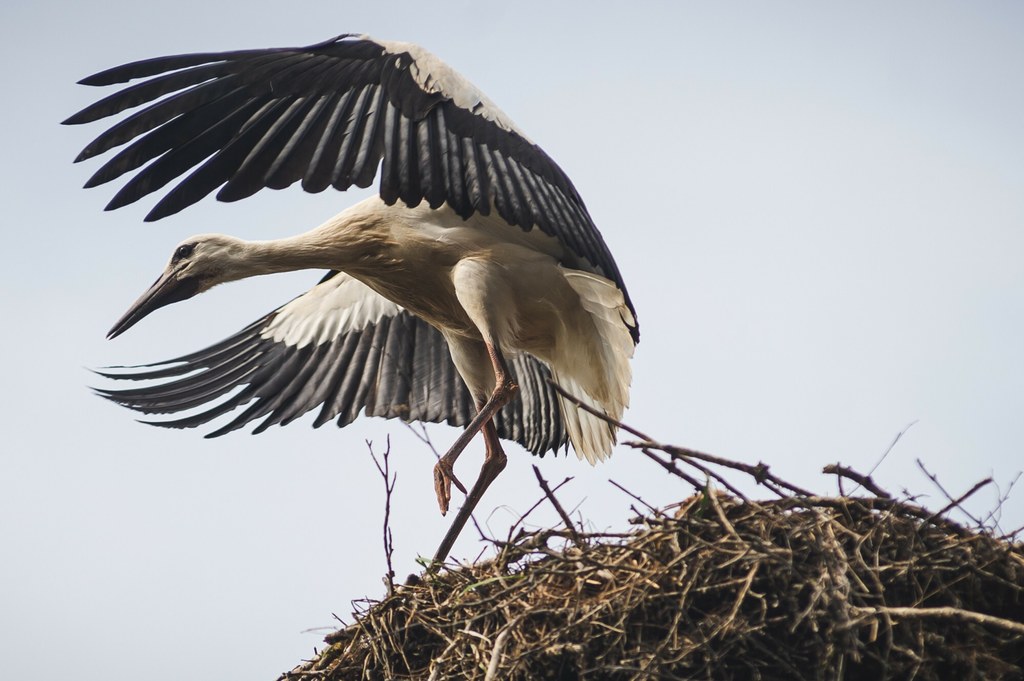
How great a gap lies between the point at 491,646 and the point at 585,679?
30 cm

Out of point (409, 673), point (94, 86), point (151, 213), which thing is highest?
point (94, 86)

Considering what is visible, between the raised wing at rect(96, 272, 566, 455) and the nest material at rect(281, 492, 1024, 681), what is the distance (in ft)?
7.14

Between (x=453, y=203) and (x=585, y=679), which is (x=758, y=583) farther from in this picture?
(x=453, y=203)

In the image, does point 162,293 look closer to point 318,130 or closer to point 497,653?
point 318,130

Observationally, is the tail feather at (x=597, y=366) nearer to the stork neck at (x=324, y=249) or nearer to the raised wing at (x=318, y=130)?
the raised wing at (x=318, y=130)

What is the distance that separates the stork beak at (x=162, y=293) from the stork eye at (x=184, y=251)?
58mm

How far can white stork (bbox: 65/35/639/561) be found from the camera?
13.8 ft

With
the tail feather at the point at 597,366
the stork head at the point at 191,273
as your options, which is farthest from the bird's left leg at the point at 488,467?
the stork head at the point at 191,273

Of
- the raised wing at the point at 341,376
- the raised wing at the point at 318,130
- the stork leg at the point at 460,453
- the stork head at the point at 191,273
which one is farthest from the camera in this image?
the raised wing at the point at 341,376

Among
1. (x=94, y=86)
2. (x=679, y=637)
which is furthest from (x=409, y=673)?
(x=94, y=86)

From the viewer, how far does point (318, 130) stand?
4.32 metres

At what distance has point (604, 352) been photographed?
17.2 ft

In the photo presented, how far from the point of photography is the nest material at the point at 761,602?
3.30m

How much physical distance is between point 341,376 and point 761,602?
308cm
